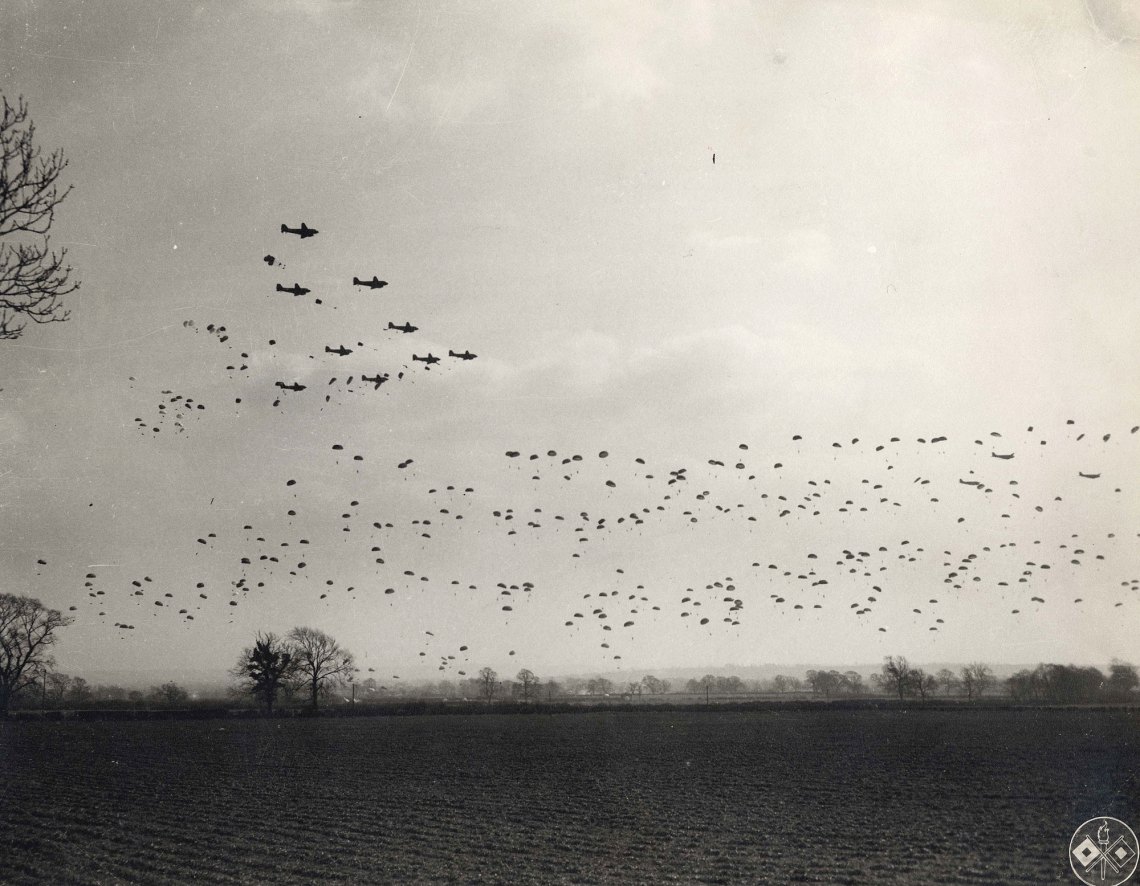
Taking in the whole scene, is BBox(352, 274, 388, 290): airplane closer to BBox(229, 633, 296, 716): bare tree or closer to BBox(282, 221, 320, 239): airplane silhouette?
BBox(282, 221, 320, 239): airplane silhouette

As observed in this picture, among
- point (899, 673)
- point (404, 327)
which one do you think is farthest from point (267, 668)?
point (899, 673)

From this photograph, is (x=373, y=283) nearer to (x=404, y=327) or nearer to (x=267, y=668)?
(x=404, y=327)

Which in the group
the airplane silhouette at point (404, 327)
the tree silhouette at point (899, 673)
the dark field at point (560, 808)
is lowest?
the tree silhouette at point (899, 673)

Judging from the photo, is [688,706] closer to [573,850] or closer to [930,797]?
[930,797]

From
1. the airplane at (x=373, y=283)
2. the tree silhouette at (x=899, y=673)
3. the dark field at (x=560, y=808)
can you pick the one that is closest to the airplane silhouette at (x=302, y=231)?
the airplane at (x=373, y=283)

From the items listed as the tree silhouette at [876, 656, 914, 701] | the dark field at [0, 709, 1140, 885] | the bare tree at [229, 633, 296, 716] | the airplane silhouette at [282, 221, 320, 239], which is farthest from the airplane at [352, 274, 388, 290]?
the tree silhouette at [876, 656, 914, 701]

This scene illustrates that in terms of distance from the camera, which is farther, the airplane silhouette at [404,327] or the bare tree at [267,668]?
the bare tree at [267,668]

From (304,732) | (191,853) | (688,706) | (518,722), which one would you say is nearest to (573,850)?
(191,853)

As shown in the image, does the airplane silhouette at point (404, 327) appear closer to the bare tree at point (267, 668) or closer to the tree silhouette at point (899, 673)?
the bare tree at point (267, 668)

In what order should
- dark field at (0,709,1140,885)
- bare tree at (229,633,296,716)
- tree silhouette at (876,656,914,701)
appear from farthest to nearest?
tree silhouette at (876,656,914,701), bare tree at (229,633,296,716), dark field at (0,709,1140,885)
